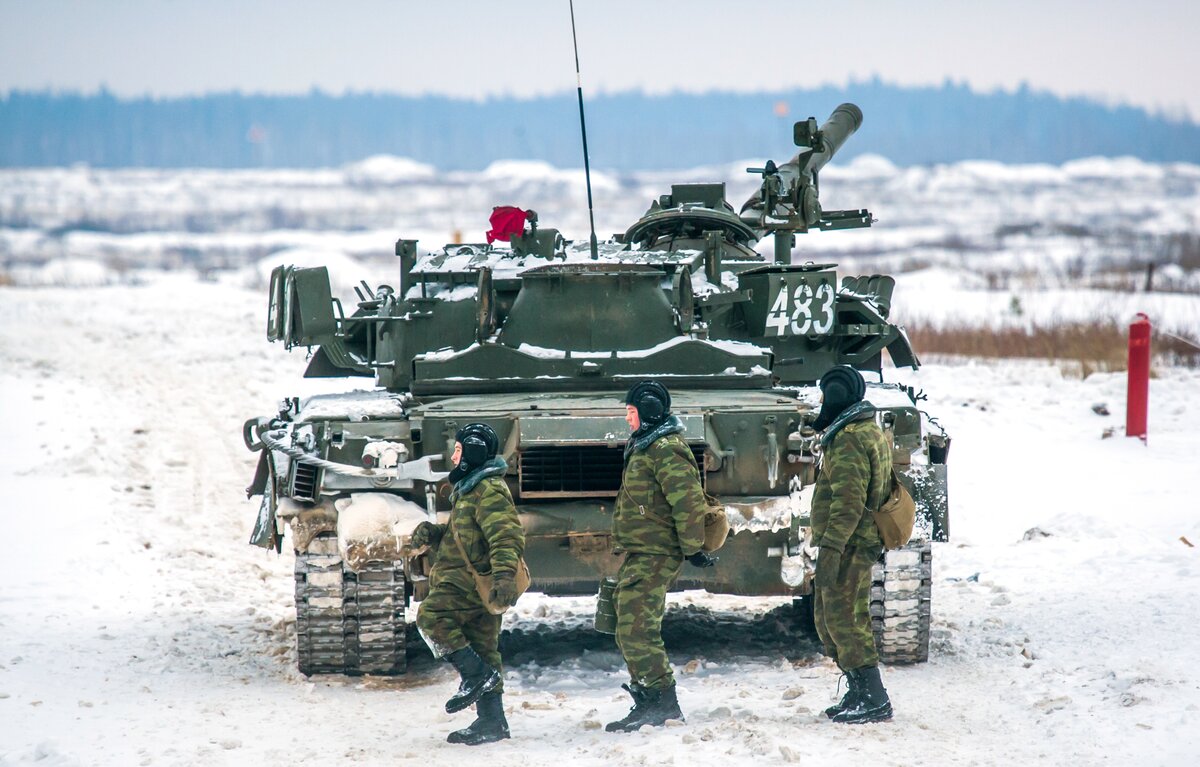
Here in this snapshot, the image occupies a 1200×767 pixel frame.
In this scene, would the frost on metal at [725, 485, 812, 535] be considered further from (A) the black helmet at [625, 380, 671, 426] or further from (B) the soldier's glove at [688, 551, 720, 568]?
(A) the black helmet at [625, 380, 671, 426]

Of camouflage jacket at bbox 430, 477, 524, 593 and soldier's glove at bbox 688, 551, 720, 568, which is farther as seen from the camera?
soldier's glove at bbox 688, 551, 720, 568

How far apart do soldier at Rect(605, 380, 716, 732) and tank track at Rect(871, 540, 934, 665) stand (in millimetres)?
1514

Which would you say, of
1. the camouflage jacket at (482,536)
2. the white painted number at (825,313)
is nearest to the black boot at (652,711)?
the camouflage jacket at (482,536)

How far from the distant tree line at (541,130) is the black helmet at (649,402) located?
118616mm

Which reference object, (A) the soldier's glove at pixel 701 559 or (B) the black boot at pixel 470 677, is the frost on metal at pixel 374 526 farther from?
(A) the soldier's glove at pixel 701 559

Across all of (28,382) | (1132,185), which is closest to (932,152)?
(1132,185)

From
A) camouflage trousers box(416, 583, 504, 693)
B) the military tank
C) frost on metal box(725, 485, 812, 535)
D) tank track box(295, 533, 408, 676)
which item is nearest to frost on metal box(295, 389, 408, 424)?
the military tank

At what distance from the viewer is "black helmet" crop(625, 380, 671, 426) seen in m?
7.02

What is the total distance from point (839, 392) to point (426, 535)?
1.82 meters

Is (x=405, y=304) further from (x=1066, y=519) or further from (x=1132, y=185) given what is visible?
(x=1132, y=185)

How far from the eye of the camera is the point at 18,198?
97.9 m

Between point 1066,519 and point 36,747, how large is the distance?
25.2 ft

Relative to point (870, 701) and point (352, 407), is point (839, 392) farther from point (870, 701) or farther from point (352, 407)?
point (352, 407)

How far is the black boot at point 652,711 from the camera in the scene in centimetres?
705
